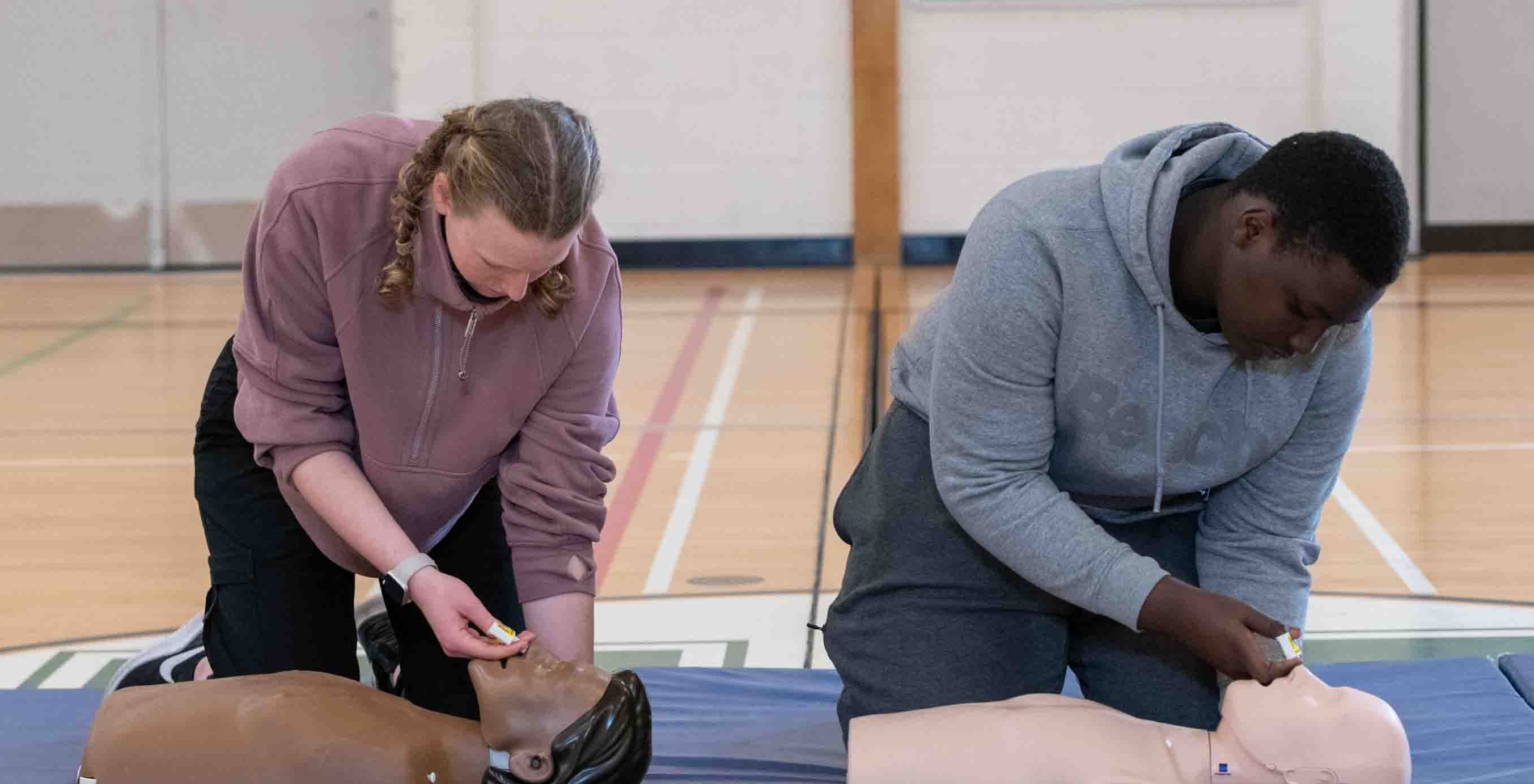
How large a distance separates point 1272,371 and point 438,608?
930 millimetres

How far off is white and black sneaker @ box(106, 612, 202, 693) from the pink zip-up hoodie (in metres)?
0.43

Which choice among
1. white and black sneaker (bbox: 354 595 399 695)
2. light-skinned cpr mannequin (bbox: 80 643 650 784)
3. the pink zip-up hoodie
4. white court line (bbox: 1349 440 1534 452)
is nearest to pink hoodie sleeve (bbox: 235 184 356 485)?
the pink zip-up hoodie

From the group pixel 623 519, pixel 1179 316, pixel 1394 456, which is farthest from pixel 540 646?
pixel 1394 456

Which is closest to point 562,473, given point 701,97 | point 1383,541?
point 1383,541

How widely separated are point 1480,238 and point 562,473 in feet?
23.9

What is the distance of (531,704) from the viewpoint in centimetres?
169

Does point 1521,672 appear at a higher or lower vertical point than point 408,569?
lower

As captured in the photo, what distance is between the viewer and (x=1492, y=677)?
2352 mm

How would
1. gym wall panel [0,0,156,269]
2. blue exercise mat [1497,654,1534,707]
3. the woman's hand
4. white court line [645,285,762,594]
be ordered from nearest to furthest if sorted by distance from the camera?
the woman's hand → blue exercise mat [1497,654,1534,707] → white court line [645,285,762,594] → gym wall panel [0,0,156,269]

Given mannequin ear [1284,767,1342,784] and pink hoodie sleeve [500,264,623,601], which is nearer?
mannequin ear [1284,767,1342,784]

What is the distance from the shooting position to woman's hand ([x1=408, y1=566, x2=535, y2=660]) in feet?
5.70

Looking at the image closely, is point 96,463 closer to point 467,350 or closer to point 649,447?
point 649,447

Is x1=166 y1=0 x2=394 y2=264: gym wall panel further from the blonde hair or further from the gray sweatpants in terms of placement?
the blonde hair

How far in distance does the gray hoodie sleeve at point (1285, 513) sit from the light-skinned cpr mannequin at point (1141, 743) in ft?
0.96
